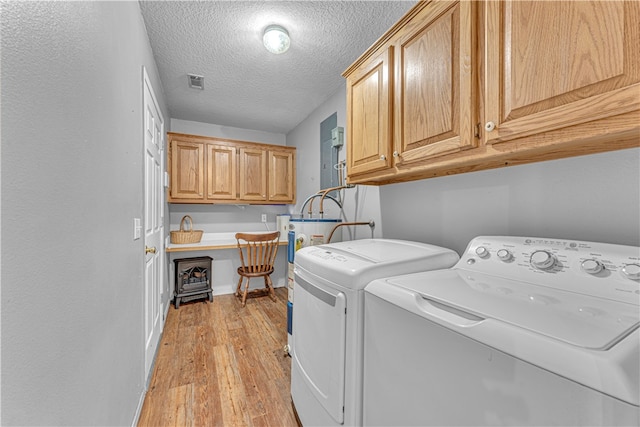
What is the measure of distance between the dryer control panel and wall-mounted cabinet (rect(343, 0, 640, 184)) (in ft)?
1.06

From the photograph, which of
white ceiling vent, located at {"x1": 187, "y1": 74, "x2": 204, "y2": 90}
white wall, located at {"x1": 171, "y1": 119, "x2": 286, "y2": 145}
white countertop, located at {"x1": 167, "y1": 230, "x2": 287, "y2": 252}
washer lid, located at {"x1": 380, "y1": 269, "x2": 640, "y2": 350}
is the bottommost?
white countertop, located at {"x1": 167, "y1": 230, "x2": 287, "y2": 252}

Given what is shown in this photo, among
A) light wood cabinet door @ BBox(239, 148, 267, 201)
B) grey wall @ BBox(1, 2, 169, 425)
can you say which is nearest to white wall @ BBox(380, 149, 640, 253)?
grey wall @ BBox(1, 2, 169, 425)

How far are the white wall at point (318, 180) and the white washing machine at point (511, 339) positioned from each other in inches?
43.1

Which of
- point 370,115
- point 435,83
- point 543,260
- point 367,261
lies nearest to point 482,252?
point 543,260

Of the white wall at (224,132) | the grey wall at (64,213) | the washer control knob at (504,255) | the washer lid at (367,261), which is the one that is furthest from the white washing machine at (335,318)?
the white wall at (224,132)

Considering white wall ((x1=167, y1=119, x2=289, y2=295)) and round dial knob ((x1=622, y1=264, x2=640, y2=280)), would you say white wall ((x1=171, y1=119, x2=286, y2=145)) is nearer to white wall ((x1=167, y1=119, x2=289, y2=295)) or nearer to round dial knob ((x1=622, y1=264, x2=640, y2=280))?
white wall ((x1=167, y1=119, x2=289, y2=295))

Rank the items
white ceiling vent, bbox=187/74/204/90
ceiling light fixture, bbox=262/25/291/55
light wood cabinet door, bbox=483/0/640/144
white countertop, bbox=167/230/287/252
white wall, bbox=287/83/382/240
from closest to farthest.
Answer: light wood cabinet door, bbox=483/0/640/144, ceiling light fixture, bbox=262/25/291/55, white wall, bbox=287/83/382/240, white ceiling vent, bbox=187/74/204/90, white countertop, bbox=167/230/287/252

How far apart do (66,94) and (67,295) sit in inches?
21.9

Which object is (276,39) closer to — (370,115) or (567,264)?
(370,115)

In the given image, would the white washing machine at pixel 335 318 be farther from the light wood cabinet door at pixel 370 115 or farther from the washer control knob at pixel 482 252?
the light wood cabinet door at pixel 370 115

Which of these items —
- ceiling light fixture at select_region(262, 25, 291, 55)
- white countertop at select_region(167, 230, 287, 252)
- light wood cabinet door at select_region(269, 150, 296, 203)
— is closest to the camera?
A: ceiling light fixture at select_region(262, 25, 291, 55)

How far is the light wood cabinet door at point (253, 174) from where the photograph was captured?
3375 millimetres

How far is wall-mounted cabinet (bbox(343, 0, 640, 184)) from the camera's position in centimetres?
63

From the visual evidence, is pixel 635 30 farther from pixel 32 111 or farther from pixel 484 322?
pixel 32 111
